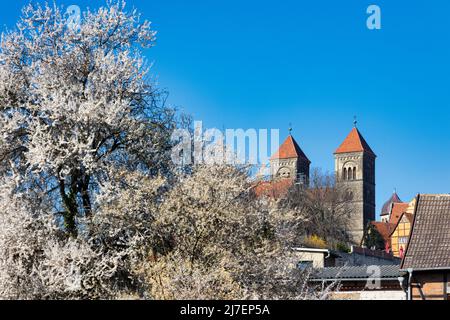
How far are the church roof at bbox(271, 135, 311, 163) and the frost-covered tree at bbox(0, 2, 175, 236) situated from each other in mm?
122914

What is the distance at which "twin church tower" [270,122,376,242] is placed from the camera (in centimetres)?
14338

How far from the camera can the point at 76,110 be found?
1992 centimetres

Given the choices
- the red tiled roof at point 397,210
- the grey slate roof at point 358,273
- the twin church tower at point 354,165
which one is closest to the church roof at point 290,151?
the twin church tower at point 354,165

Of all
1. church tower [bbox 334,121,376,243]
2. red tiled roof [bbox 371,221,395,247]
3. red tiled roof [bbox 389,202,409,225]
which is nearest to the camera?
red tiled roof [bbox 371,221,395,247]

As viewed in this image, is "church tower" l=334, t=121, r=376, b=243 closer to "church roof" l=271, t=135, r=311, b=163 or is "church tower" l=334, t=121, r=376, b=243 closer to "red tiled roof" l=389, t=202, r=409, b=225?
"church roof" l=271, t=135, r=311, b=163

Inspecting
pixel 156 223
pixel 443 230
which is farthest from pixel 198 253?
pixel 443 230

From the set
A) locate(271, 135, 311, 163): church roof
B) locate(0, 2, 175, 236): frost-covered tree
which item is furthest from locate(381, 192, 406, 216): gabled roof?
locate(0, 2, 175, 236): frost-covered tree

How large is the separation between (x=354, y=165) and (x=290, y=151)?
14.9 meters

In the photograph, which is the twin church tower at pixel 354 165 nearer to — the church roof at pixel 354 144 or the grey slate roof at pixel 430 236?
the church roof at pixel 354 144

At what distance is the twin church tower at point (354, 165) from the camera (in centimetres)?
14338

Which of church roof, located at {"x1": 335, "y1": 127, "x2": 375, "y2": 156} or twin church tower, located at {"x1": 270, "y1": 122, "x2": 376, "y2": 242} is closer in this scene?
twin church tower, located at {"x1": 270, "y1": 122, "x2": 376, "y2": 242}

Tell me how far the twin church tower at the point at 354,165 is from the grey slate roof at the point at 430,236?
344 ft
